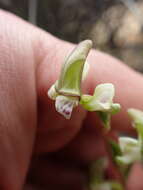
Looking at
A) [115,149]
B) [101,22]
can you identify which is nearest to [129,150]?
[115,149]

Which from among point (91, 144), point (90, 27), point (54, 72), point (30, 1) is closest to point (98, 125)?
point (91, 144)

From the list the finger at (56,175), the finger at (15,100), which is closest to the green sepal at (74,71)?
the finger at (15,100)

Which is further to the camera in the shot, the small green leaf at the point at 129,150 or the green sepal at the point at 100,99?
the small green leaf at the point at 129,150

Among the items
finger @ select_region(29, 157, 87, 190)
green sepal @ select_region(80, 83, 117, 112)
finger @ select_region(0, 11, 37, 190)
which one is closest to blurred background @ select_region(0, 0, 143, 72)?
finger @ select_region(29, 157, 87, 190)

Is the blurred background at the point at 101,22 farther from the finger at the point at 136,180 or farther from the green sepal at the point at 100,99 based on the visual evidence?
the green sepal at the point at 100,99

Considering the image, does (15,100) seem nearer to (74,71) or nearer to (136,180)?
(74,71)

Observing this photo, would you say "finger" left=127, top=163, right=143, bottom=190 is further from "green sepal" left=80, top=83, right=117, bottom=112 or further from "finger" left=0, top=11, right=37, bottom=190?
"green sepal" left=80, top=83, right=117, bottom=112
